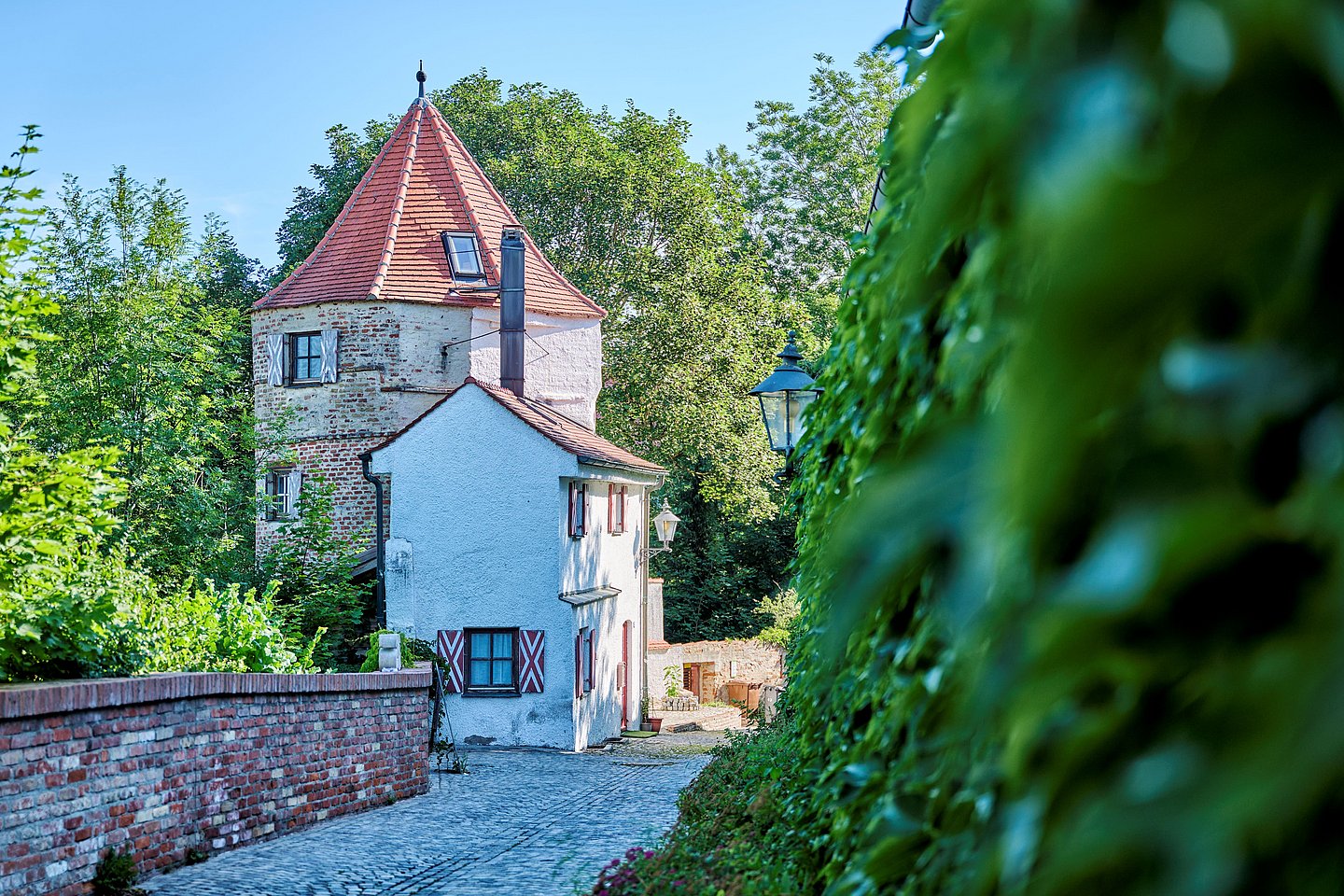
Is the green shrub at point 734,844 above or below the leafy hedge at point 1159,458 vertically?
below

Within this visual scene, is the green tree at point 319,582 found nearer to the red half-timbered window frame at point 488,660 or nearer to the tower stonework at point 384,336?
the tower stonework at point 384,336

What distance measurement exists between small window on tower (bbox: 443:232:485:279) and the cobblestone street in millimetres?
13888

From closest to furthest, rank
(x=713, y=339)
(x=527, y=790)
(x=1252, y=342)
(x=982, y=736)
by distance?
(x=1252, y=342) < (x=982, y=736) < (x=527, y=790) < (x=713, y=339)

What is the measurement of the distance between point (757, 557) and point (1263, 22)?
42607mm

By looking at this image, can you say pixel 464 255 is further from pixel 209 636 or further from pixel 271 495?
pixel 209 636

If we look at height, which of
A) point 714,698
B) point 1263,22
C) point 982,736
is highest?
point 1263,22

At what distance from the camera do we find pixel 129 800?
10.1 meters

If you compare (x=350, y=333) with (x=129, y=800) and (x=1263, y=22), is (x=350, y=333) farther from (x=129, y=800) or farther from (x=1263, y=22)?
(x=1263, y=22)

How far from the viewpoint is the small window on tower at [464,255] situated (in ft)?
102

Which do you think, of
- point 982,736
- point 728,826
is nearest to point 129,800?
point 728,826

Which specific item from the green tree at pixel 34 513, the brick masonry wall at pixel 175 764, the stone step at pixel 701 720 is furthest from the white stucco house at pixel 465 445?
the green tree at pixel 34 513

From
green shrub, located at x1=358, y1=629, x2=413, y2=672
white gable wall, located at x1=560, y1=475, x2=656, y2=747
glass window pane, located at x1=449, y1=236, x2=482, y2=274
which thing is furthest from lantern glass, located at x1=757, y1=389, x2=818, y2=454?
glass window pane, located at x1=449, y1=236, x2=482, y2=274

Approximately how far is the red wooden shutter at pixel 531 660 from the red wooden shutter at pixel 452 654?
1164 millimetres

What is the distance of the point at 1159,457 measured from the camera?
2.07 feet
